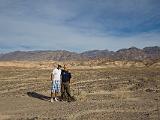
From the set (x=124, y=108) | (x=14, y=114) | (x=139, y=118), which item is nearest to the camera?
(x=139, y=118)

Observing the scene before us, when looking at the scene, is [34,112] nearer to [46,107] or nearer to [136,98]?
[46,107]

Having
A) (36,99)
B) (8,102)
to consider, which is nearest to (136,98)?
(36,99)

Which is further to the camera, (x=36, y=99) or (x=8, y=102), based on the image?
(x=36, y=99)

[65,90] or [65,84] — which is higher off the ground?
[65,84]

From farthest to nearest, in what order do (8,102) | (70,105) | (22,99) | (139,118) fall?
(22,99) → (8,102) → (70,105) → (139,118)

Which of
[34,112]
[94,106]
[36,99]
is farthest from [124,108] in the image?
[36,99]

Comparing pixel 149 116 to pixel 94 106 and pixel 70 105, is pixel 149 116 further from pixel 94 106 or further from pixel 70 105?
pixel 70 105

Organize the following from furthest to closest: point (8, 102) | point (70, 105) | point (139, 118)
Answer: point (8, 102)
point (70, 105)
point (139, 118)

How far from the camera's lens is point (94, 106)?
17.6 metres

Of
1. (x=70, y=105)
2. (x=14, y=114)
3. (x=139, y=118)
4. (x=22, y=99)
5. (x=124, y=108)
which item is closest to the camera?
(x=139, y=118)

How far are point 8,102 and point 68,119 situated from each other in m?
6.64

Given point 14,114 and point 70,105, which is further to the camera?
point 70,105

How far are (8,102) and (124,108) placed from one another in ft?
21.6

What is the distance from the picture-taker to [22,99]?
69.4 ft
